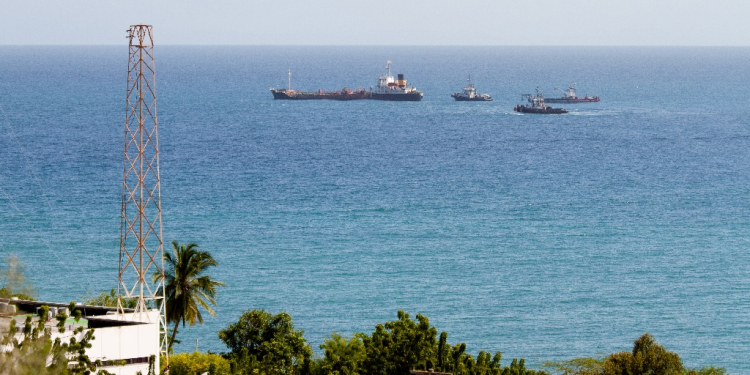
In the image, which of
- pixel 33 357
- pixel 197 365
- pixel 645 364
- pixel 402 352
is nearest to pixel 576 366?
pixel 645 364

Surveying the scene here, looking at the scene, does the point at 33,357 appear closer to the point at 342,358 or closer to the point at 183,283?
the point at 342,358

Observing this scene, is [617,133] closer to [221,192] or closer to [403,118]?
[403,118]

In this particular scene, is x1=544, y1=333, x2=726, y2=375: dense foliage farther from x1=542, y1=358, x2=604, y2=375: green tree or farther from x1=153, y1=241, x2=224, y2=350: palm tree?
x1=153, y1=241, x2=224, y2=350: palm tree

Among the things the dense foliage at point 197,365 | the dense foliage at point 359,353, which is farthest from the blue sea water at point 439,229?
the dense foliage at point 197,365

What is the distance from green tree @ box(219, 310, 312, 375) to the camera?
141ft

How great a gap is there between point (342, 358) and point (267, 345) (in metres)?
3.54

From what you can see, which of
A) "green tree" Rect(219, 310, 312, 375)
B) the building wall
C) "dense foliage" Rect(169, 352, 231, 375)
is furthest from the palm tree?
the building wall

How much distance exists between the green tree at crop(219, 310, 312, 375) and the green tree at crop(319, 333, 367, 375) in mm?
944

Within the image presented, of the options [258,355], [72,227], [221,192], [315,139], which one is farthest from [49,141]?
[258,355]

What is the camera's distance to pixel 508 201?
109 meters

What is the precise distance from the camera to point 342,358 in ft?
141

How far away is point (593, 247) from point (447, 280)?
59.3 ft

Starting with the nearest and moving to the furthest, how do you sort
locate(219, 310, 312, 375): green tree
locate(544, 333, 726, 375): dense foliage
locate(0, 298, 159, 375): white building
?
locate(0, 298, 159, 375): white building < locate(544, 333, 726, 375): dense foliage < locate(219, 310, 312, 375): green tree

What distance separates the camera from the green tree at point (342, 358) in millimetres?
40469
